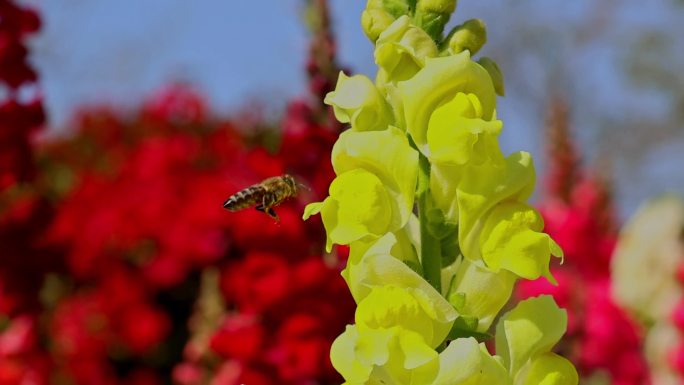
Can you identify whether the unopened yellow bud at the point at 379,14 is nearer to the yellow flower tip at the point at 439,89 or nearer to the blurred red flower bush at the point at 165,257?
the yellow flower tip at the point at 439,89

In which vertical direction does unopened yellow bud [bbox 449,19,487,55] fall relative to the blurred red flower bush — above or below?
above

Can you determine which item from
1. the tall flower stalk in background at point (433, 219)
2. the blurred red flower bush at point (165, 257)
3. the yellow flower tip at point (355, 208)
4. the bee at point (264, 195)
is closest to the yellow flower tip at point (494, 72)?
the tall flower stalk in background at point (433, 219)

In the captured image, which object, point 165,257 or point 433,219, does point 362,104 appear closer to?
point 433,219

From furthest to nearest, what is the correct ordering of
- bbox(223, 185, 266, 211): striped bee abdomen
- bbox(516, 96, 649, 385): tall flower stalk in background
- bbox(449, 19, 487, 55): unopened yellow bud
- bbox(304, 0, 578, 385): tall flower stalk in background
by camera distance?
1. bbox(516, 96, 649, 385): tall flower stalk in background
2. bbox(223, 185, 266, 211): striped bee abdomen
3. bbox(449, 19, 487, 55): unopened yellow bud
4. bbox(304, 0, 578, 385): tall flower stalk in background

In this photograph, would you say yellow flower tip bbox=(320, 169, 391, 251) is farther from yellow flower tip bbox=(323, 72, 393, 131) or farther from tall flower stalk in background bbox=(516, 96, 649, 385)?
tall flower stalk in background bbox=(516, 96, 649, 385)

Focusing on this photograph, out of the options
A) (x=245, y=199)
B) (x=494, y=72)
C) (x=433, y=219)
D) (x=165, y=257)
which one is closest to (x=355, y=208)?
(x=433, y=219)

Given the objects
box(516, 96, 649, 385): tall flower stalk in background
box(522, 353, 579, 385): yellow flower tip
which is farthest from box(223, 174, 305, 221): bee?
box(516, 96, 649, 385): tall flower stalk in background

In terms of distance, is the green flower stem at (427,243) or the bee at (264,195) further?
the bee at (264,195)
